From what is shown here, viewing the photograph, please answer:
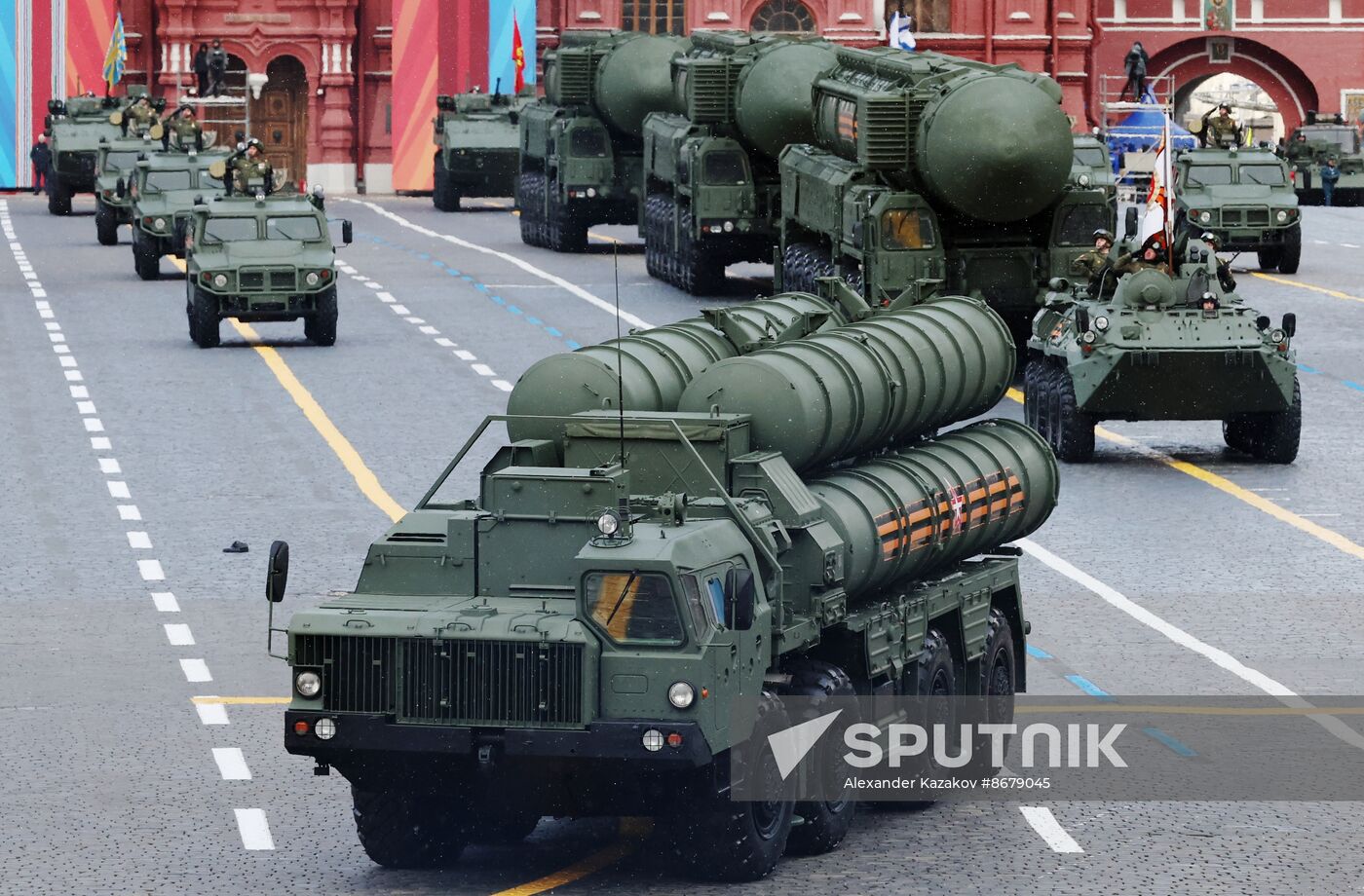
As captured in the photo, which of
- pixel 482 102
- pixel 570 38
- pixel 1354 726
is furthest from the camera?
pixel 482 102

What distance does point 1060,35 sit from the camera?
8269cm

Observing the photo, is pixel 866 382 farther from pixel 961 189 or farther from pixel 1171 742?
pixel 961 189

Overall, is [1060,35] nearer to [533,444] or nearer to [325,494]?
[325,494]

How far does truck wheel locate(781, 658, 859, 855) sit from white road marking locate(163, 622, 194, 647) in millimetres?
Answer: 6863

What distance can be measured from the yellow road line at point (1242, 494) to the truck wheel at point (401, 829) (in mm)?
12318

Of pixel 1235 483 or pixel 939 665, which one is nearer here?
pixel 939 665

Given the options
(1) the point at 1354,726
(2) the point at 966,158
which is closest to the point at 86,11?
(2) the point at 966,158

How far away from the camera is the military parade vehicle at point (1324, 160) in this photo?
69.1 metres

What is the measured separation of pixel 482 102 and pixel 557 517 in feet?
166

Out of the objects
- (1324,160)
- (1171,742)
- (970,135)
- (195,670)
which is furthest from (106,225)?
(1171,742)

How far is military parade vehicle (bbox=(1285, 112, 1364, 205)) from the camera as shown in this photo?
69.1 m

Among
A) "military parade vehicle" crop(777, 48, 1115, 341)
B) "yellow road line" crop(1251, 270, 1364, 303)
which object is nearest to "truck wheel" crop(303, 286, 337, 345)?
"military parade vehicle" crop(777, 48, 1115, 341)

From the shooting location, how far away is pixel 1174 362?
29281 mm

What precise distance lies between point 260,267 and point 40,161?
1302 inches
